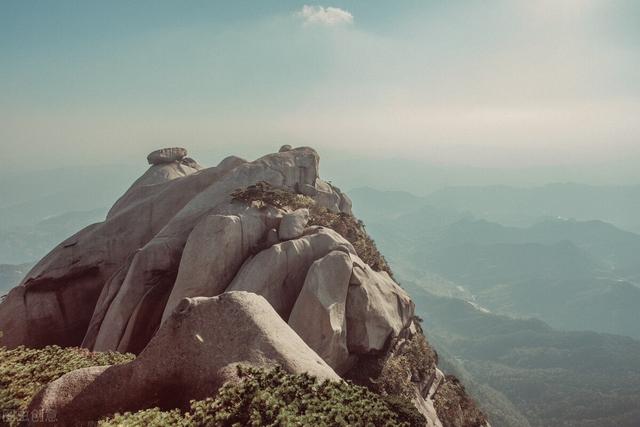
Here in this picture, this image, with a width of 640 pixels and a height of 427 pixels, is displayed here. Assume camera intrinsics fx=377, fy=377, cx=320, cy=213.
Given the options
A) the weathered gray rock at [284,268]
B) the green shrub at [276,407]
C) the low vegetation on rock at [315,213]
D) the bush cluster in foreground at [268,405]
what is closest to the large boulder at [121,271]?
the low vegetation on rock at [315,213]

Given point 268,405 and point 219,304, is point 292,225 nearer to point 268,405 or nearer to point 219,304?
point 219,304

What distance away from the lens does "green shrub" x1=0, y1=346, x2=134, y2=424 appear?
15.2m

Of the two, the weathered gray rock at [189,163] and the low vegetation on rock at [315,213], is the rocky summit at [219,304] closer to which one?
the low vegetation on rock at [315,213]

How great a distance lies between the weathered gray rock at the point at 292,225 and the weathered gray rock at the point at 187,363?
46.1ft

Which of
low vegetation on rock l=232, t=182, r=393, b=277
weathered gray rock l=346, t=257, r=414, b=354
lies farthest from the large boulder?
weathered gray rock l=346, t=257, r=414, b=354

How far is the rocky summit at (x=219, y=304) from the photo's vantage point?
16469 mm

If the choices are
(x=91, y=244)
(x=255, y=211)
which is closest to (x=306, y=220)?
(x=255, y=211)

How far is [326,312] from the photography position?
25.9 m

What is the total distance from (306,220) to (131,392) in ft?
71.0

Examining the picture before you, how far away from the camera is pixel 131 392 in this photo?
15859 mm

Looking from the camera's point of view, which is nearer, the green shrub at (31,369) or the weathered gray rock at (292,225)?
the green shrub at (31,369)

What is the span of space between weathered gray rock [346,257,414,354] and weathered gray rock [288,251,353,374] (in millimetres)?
899

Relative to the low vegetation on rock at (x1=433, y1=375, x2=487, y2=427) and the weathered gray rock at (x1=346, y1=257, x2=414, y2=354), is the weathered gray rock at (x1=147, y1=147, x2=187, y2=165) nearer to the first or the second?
the weathered gray rock at (x1=346, y1=257, x2=414, y2=354)

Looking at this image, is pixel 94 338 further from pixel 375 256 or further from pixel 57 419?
pixel 375 256
